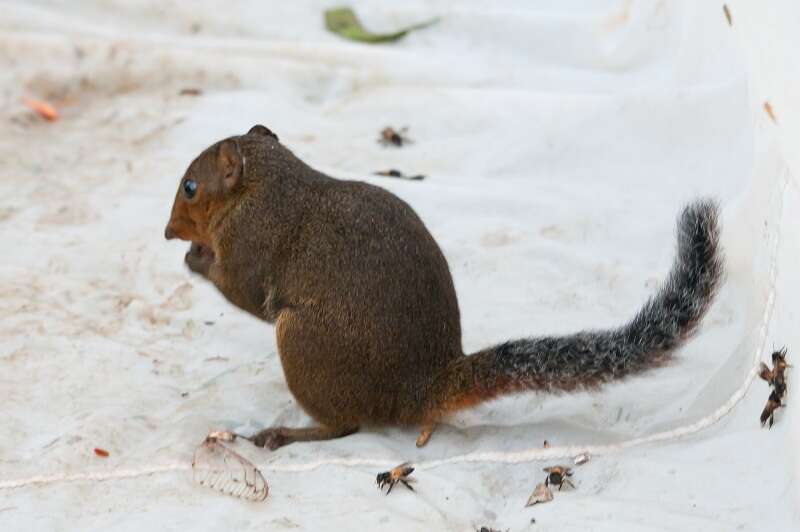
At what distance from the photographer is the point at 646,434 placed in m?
2.95

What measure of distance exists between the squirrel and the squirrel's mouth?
12cm

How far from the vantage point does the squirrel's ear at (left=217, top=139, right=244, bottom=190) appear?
3.41 meters

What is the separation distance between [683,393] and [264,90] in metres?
2.72

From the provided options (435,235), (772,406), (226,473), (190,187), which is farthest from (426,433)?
(435,235)

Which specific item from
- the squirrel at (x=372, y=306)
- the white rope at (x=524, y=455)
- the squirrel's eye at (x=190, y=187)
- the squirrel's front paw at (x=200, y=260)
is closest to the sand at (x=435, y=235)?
the white rope at (x=524, y=455)

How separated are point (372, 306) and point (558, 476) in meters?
0.62

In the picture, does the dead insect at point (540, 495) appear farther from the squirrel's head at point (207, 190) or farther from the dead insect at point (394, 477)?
the squirrel's head at point (207, 190)

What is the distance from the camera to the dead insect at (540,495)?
271 cm

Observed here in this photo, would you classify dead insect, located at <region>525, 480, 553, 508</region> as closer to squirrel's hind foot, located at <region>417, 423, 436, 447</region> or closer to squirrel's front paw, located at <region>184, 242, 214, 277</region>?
squirrel's hind foot, located at <region>417, 423, 436, 447</region>

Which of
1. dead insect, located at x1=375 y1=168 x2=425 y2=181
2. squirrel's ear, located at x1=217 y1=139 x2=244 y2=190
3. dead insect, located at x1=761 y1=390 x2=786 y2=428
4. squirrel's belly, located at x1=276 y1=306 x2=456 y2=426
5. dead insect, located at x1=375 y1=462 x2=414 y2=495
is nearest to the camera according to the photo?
dead insect, located at x1=761 y1=390 x2=786 y2=428

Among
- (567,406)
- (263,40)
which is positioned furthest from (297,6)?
(567,406)

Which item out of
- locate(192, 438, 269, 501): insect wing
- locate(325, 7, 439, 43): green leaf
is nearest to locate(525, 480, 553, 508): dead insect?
locate(192, 438, 269, 501): insect wing

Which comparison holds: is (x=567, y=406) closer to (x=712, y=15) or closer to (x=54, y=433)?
(x=54, y=433)

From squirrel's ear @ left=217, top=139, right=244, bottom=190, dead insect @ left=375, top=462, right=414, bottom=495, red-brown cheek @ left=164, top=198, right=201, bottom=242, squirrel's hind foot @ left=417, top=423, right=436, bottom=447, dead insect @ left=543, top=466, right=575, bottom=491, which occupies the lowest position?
squirrel's hind foot @ left=417, top=423, right=436, bottom=447
